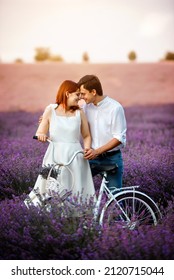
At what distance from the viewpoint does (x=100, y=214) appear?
391 cm

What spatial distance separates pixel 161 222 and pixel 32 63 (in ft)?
7.79

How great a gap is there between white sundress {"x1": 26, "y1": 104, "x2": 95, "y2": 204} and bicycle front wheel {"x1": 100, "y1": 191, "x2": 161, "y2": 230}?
177 mm

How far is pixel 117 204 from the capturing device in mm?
3990

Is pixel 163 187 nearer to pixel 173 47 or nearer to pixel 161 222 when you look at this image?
pixel 161 222

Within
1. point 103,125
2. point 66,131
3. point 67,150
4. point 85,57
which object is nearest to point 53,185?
point 67,150

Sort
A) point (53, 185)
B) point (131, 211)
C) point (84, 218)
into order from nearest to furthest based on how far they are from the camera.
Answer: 1. point (84, 218)
2. point (53, 185)
3. point (131, 211)

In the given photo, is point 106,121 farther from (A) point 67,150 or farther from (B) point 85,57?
(B) point 85,57

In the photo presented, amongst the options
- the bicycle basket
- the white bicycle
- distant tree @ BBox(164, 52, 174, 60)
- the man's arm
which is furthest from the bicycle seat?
distant tree @ BBox(164, 52, 174, 60)

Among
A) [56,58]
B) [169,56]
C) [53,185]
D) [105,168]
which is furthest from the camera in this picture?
[56,58]

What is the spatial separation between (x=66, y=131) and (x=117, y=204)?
568 mm

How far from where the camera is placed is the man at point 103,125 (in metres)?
4.05

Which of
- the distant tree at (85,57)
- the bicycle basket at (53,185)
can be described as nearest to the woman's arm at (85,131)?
the bicycle basket at (53,185)

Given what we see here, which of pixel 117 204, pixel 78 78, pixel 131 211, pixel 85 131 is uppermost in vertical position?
pixel 78 78
